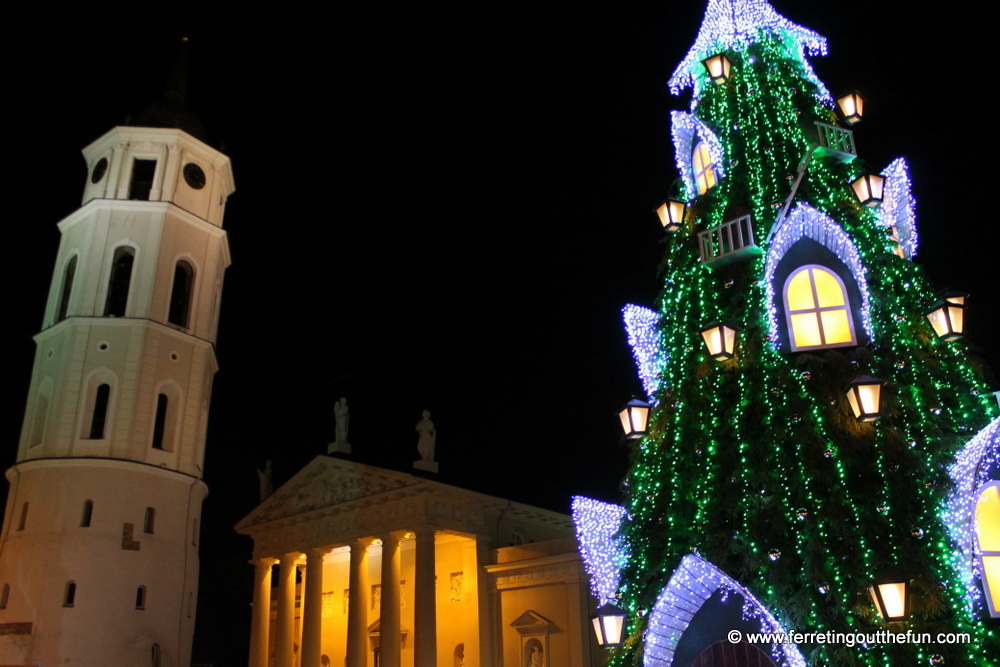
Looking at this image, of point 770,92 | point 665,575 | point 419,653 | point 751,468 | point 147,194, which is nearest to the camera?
point 751,468

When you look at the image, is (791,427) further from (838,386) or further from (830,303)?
(830,303)

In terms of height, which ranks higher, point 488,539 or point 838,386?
point 488,539

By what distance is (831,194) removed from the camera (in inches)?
464

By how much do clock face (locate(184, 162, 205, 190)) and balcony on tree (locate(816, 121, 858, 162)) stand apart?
2726 centimetres

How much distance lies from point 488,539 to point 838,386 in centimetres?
2533

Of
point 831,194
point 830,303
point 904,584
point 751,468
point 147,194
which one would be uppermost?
point 147,194

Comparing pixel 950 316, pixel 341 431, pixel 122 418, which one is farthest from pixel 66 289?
pixel 950 316

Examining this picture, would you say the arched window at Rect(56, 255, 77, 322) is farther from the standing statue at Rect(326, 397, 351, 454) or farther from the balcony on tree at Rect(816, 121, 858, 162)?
the balcony on tree at Rect(816, 121, 858, 162)

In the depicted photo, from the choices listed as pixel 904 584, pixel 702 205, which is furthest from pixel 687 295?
pixel 904 584

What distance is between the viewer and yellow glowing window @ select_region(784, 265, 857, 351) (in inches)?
441

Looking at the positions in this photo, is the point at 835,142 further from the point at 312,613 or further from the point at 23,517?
the point at 312,613

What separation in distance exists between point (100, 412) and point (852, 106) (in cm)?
2628

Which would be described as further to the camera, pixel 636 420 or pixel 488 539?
pixel 488 539

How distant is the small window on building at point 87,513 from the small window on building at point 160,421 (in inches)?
115
